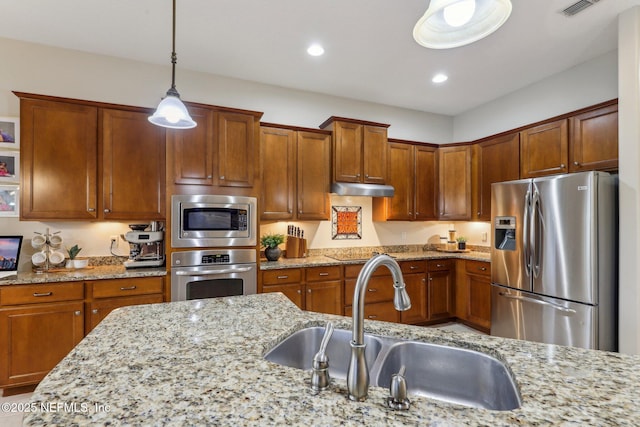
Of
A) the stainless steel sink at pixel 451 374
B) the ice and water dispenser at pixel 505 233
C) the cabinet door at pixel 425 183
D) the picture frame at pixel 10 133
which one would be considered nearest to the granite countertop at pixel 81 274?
the picture frame at pixel 10 133

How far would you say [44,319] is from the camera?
8.14ft

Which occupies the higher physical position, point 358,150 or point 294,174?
point 358,150

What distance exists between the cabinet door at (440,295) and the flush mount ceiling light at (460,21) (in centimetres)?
326

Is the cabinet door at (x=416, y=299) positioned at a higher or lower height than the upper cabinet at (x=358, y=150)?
lower

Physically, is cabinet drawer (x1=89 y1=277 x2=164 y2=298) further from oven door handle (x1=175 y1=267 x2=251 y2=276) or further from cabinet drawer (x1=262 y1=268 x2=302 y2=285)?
cabinet drawer (x1=262 y1=268 x2=302 y2=285)

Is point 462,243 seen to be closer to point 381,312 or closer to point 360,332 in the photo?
point 381,312

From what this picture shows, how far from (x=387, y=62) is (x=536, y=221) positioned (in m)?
2.13

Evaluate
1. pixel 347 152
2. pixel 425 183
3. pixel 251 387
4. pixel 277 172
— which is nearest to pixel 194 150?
pixel 277 172

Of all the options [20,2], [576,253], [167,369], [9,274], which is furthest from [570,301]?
[20,2]

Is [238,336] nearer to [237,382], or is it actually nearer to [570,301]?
[237,382]

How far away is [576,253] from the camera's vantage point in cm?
265

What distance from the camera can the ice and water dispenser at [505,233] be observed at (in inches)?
128

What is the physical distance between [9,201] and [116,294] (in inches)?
53.7

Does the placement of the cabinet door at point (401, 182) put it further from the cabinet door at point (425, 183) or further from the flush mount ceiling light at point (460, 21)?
the flush mount ceiling light at point (460, 21)
